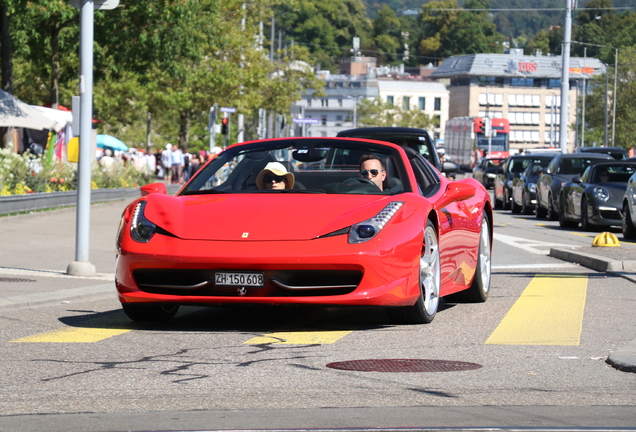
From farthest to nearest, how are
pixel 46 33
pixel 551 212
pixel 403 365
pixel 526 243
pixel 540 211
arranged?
pixel 46 33 → pixel 540 211 → pixel 551 212 → pixel 526 243 → pixel 403 365

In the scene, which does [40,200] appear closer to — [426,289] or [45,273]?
[45,273]

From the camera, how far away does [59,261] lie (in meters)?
14.8

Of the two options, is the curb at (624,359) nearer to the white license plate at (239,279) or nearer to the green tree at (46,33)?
the white license plate at (239,279)

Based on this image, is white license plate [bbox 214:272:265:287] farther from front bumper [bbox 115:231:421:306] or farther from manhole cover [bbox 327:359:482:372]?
manhole cover [bbox 327:359:482:372]

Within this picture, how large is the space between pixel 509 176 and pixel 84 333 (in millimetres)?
27647

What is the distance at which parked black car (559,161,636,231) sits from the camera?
23.6 metres

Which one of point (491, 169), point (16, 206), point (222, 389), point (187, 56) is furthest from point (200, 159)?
point (222, 389)

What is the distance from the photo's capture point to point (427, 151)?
2114cm

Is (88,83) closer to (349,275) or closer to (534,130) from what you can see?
(349,275)

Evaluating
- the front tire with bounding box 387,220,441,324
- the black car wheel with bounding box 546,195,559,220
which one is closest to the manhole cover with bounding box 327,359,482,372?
the front tire with bounding box 387,220,441,324

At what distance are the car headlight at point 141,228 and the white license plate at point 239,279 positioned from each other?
580mm

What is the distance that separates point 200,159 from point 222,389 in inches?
1879

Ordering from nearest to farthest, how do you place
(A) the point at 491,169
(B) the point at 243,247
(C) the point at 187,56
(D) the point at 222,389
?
(D) the point at 222,389, (B) the point at 243,247, (C) the point at 187,56, (A) the point at 491,169

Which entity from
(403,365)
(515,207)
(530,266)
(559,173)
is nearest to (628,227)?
(530,266)
